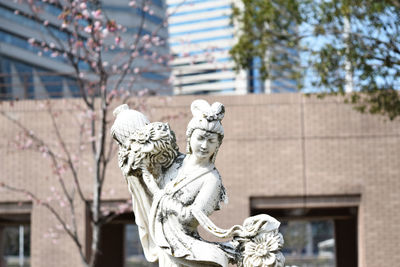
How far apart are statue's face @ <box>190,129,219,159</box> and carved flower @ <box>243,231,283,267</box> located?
68 cm

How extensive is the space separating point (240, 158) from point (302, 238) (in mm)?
44386

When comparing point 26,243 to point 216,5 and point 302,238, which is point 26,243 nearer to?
point 302,238

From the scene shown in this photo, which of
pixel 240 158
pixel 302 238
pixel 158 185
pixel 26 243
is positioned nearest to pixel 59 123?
pixel 240 158

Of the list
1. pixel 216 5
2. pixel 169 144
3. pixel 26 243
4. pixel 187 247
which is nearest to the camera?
pixel 187 247

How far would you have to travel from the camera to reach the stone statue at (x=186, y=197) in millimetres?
4961

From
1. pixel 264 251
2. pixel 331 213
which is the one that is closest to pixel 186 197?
pixel 264 251

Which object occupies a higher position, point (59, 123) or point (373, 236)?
point (59, 123)

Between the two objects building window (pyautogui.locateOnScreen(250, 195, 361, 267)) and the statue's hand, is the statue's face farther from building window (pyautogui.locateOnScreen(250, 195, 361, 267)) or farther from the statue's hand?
building window (pyautogui.locateOnScreen(250, 195, 361, 267))

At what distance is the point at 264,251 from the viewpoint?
16.1 feet

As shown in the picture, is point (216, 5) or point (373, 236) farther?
point (216, 5)

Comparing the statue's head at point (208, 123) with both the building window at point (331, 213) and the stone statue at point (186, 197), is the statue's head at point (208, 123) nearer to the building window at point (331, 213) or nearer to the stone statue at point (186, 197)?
the stone statue at point (186, 197)

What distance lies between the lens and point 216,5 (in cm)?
9888

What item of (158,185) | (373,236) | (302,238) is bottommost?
(302,238)

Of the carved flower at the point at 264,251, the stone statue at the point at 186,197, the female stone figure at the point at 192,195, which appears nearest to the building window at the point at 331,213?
the stone statue at the point at 186,197
